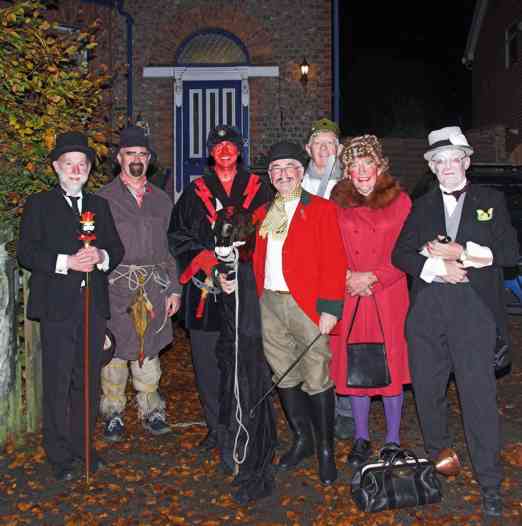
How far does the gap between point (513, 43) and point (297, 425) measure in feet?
63.0

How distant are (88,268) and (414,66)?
3444cm

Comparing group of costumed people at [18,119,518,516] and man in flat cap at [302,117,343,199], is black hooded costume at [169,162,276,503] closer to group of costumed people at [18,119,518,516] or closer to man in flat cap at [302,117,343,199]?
group of costumed people at [18,119,518,516]

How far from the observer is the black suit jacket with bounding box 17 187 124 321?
208 inches

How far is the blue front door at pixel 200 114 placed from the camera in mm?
15086

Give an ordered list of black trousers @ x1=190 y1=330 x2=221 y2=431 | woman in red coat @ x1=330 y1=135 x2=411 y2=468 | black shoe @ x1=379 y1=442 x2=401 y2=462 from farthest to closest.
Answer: black trousers @ x1=190 y1=330 x2=221 y2=431, woman in red coat @ x1=330 y1=135 x2=411 y2=468, black shoe @ x1=379 y1=442 x2=401 y2=462

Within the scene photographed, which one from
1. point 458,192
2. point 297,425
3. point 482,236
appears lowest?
point 297,425

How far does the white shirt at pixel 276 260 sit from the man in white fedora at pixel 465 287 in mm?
848

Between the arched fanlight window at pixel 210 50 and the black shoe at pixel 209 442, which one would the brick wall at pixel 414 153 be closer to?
the arched fanlight window at pixel 210 50

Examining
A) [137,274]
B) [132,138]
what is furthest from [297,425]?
[132,138]

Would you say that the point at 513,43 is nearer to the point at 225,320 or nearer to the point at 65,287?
the point at 225,320

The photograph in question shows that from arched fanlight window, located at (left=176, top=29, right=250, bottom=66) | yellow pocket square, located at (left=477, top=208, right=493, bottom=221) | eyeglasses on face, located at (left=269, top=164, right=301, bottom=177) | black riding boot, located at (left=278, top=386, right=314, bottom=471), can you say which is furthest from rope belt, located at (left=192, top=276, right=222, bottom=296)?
arched fanlight window, located at (left=176, top=29, right=250, bottom=66)

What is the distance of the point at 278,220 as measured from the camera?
526 centimetres

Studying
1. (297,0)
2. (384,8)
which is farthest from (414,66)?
(297,0)

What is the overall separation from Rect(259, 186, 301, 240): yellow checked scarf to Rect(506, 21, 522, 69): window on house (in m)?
18.0
